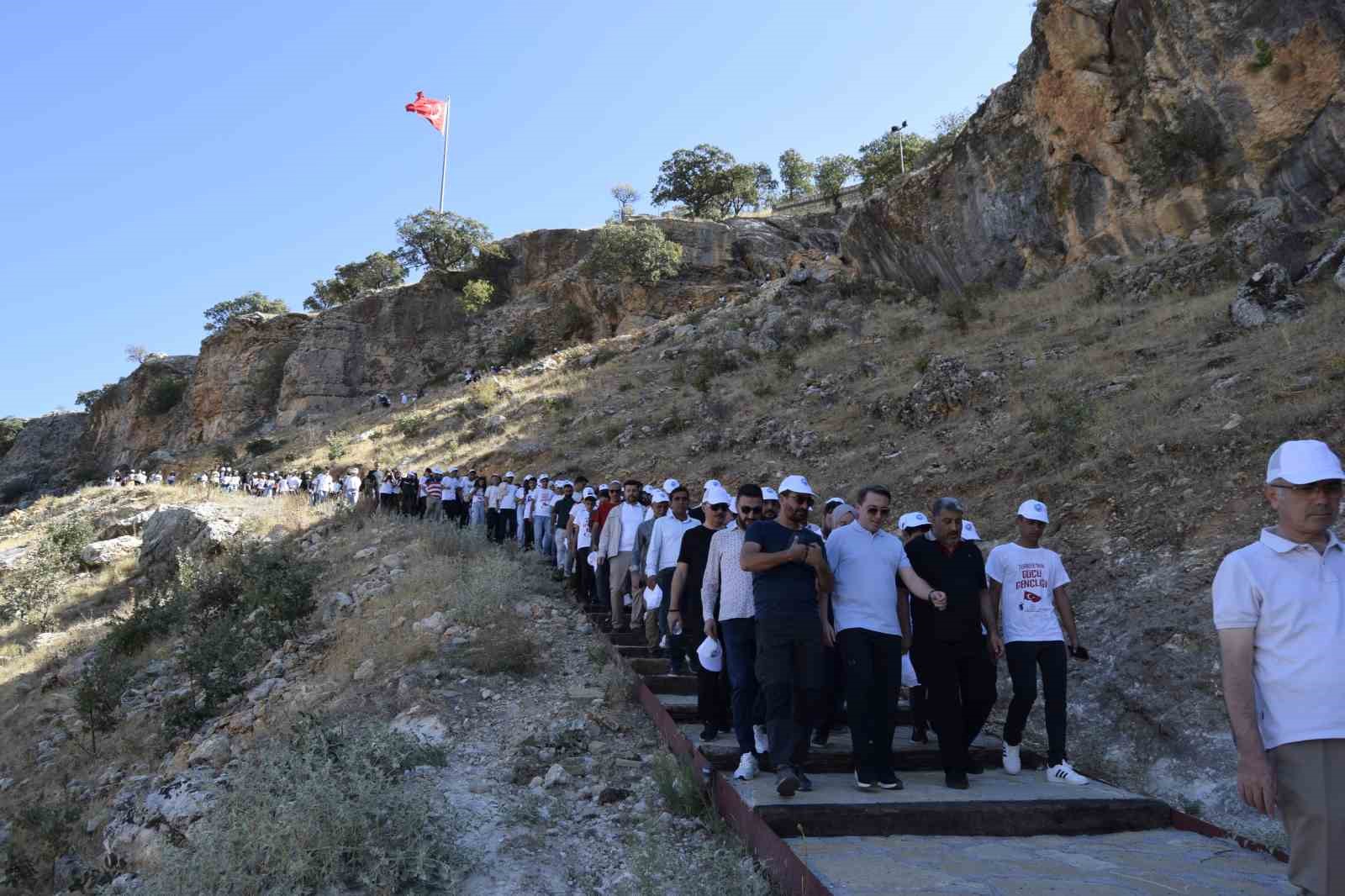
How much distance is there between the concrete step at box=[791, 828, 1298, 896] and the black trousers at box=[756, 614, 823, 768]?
56 centimetres

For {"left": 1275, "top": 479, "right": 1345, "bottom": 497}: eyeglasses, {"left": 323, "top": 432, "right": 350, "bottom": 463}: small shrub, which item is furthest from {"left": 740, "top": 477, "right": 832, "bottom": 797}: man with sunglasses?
{"left": 323, "top": 432, "right": 350, "bottom": 463}: small shrub

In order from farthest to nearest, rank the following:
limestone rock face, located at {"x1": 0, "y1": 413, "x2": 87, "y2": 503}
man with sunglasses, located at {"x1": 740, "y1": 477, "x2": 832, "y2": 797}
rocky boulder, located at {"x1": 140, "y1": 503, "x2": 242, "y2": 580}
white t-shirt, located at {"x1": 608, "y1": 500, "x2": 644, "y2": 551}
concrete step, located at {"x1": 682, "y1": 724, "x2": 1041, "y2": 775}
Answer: limestone rock face, located at {"x1": 0, "y1": 413, "x2": 87, "y2": 503}, rocky boulder, located at {"x1": 140, "y1": 503, "x2": 242, "y2": 580}, white t-shirt, located at {"x1": 608, "y1": 500, "x2": 644, "y2": 551}, concrete step, located at {"x1": 682, "y1": 724, "x2": 1041, "y2": 775}, man with sunglasses, located at {"x1": 740, "y1": 477, "x2": 832, "y2": 797}

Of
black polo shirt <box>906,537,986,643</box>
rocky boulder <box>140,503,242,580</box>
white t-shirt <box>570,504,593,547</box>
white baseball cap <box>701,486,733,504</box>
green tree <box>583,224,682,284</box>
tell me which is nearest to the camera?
black polo shirt <box>906,537,986,643</box>

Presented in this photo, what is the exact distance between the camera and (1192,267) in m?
17.0

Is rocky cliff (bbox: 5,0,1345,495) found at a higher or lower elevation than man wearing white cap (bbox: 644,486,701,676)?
higher

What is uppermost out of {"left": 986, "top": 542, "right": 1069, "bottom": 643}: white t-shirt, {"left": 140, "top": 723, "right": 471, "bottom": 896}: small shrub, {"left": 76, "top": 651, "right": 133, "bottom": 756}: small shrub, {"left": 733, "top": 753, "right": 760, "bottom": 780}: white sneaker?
{"left": 986, "top": 542, "right": 1069, "bottom": 643}: white t-shirt

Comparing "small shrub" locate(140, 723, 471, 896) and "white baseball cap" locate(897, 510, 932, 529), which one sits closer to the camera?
"small shrub" locate(140, 723, 471, 896)

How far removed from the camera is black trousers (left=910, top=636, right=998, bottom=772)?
196 inches

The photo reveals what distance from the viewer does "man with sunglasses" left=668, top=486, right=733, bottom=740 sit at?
5.77 m

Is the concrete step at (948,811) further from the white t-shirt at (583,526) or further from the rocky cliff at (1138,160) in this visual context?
the rocky cliff at (1138,160)

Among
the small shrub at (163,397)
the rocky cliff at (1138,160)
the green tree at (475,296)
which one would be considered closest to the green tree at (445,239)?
the green tree at (475,296)

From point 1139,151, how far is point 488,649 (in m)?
20.0

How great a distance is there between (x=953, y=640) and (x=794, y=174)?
2547 inches

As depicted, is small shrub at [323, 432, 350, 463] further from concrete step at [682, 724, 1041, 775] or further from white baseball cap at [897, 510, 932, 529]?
white baseball cap at [897, 510, 932, 529]
